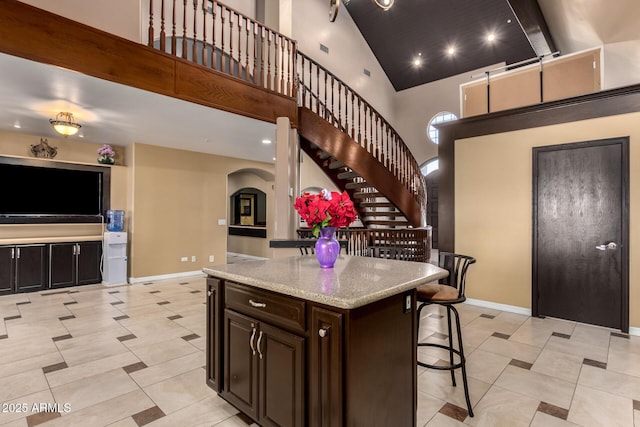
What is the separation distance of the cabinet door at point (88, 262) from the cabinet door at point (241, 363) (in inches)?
201

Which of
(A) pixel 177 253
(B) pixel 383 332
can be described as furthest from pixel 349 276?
(A) pixel 177 253

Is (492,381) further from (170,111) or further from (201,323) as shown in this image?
(170,111)

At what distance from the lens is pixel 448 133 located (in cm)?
479

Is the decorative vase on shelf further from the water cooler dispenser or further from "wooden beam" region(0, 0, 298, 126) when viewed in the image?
"wooden beam" region(0, 0, 298, 126)

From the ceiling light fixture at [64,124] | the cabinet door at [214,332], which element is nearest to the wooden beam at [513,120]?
the cabinet door at [214,332]

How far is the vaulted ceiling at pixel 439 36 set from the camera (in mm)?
7840

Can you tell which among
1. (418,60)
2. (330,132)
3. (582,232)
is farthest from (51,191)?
(418,60)

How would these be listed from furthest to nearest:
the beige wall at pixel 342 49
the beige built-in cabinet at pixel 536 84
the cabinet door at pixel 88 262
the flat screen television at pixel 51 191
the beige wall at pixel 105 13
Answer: the beige wall at pixel 342 49
the cabinet door at pixel 88 262
the flat screen television at pixel 51 191
the beige built-in cabinet at pixel 536 84
the beige wall at pixel 105 13

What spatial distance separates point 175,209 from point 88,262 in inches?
67.8

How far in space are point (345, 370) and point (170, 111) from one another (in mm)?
4002

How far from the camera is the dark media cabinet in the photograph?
5066 mm

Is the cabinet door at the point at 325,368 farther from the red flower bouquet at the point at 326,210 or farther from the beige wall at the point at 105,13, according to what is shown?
the beige wall at the point at 105,13

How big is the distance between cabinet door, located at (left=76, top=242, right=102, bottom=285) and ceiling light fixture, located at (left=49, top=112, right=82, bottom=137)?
2.22 m

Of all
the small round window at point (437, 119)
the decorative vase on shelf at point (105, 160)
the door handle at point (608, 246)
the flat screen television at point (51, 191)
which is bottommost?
the door handle at point (608, 246)
